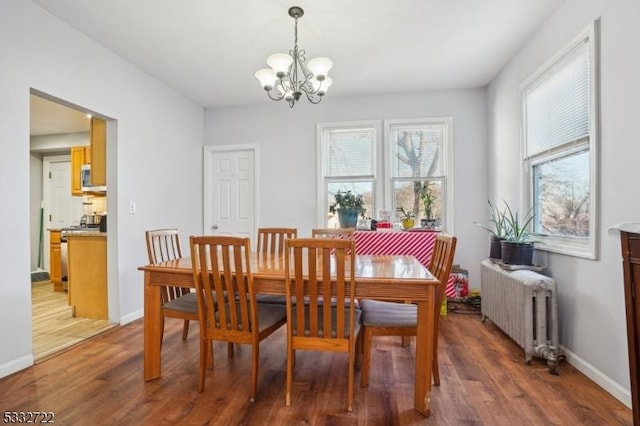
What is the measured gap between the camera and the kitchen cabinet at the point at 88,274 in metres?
3.35

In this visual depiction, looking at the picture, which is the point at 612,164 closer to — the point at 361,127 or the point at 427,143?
the point at 427,143

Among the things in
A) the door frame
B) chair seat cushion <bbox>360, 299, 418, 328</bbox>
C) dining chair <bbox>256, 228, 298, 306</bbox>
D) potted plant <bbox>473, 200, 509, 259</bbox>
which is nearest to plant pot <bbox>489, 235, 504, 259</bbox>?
potted plant <bbox>473, 200, 509, 259</bbox>

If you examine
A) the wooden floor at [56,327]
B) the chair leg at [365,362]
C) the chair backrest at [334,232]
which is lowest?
the wooden floor at [56,327]

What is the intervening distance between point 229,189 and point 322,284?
3280 mm

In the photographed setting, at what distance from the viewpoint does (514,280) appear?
2.50m

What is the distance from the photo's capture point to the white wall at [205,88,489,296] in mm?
4035

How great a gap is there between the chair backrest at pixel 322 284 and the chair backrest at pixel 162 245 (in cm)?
121

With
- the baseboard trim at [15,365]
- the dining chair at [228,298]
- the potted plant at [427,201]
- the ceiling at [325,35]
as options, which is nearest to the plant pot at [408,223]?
the potted plant at [427,201]

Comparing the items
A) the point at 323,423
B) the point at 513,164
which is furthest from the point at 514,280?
the point at 323,423

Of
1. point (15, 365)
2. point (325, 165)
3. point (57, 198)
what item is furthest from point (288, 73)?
point (57, 198)

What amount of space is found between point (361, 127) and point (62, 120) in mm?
4300

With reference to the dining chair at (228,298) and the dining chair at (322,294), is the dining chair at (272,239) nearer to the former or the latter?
the dining chair at (228,298)

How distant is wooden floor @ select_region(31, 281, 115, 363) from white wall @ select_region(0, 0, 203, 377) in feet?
0.72

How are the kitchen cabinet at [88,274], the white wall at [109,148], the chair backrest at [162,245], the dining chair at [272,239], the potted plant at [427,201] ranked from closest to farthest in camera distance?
the white wall at [109,148] < the chair backrest at [162,245] < the dining chair at [272,239] < the kitchen cabinet at [88,274] < the potted plant at [427,201]
